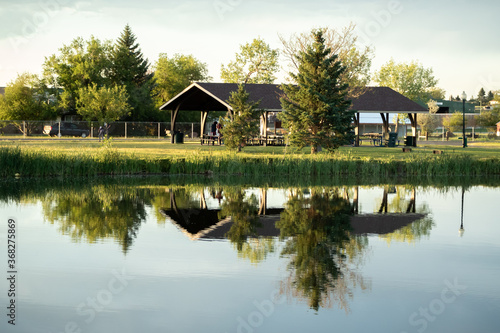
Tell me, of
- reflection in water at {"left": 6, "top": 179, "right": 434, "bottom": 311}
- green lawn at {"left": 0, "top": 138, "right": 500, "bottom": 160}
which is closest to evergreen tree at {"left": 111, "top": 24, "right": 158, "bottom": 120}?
green lawn at {"left": 0, "top": 138, "right": 500, "bottom": 160}

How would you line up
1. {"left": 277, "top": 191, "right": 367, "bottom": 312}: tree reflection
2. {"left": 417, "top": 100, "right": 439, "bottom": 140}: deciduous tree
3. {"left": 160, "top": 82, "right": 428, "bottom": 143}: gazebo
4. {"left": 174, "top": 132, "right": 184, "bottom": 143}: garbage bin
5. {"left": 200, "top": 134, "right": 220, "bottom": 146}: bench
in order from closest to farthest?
{"left": 277, "top": 191, "right": 367, "bottom": 312}: tree reflection < {"left": 160, "top": 82, "right": 428, "bottom": 143}: gazebo < {"left": 200, "top": 134, "right": 220, "bottom": 146}: bench < {"left": 174, "top": 132, "right": 184, "bottom": 143}: garbage bin < {"left": 417, "top": 100, "right": 439, "bottom": 140}: deciduous tree

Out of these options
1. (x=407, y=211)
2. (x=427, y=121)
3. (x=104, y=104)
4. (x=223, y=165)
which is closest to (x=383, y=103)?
(x=223, y=165)

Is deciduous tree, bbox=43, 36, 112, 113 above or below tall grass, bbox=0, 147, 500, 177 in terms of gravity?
above

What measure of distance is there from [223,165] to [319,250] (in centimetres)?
1611

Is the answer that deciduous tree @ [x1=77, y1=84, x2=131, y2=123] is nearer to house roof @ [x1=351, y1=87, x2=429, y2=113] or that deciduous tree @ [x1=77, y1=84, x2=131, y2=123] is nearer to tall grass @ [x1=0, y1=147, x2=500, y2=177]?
house roof @ [x1=351, y1=87, x2=429, y2=113]

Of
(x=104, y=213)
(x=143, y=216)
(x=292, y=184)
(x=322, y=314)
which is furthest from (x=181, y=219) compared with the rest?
(x=292, y=184)

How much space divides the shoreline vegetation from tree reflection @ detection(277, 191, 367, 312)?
8858mm

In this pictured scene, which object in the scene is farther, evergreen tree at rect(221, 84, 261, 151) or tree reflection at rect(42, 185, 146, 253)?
evergreen tree at rect(221, 84, 261, 151)

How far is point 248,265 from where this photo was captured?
1022cm

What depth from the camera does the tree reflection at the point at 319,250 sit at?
28.2 ft

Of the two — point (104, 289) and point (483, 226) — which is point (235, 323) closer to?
point (104, 289)

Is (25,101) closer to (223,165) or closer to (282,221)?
(223,165)

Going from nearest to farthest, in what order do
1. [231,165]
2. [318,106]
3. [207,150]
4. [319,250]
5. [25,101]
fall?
[319,250] → [231,165] → [318,106] → [207,150] → [25,101]

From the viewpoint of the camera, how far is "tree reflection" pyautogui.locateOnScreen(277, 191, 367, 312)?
8.61m
